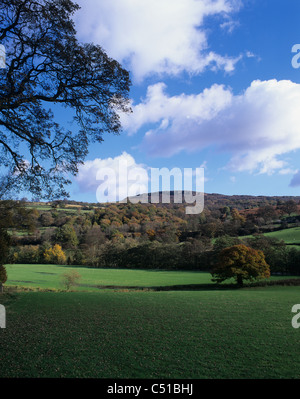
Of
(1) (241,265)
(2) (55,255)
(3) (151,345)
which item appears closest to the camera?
(3) (151,345)

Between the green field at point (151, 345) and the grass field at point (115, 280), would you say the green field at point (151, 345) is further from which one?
the grass field at point (115, 280)

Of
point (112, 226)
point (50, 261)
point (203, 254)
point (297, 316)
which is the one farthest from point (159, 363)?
point (112, 226)

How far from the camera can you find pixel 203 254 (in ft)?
170

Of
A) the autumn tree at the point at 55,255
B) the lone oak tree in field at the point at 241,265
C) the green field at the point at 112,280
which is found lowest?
the green field at the point at 112,280

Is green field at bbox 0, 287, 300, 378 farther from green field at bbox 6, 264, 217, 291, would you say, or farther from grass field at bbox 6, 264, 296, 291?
green field at bbox 6, 264, 217, 291

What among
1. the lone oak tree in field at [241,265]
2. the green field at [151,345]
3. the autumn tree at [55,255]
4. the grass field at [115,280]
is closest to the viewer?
the green field at [151,345]

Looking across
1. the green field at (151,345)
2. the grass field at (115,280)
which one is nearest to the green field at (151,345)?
the green field at (151,345)

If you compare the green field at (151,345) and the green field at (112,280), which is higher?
the green field at (151,345)

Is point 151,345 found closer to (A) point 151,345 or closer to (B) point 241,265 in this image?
(A) point 151,345

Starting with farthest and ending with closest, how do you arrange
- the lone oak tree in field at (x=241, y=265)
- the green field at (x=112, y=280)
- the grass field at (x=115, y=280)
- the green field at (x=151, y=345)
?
the green field at (x=112, y=280), the grass field at (x=115, y=280), the lone oak tree in field at (x=241, y=265), the green field at (x=151, y=345)

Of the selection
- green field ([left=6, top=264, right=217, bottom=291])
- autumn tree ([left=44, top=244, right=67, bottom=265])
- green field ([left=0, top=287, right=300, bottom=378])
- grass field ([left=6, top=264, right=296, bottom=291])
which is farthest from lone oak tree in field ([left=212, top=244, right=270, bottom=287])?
autumn tree ([left=44, top=244, right=67, bottom=265])

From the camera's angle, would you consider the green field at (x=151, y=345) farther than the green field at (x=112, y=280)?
No

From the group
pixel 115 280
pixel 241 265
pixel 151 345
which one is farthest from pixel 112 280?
pixel 151 345
